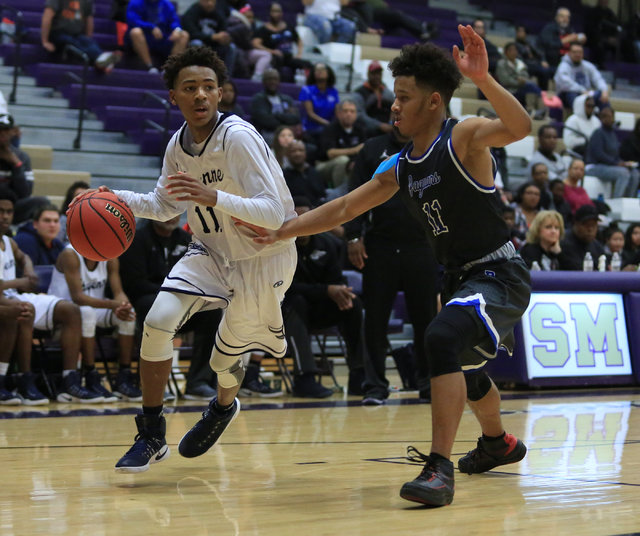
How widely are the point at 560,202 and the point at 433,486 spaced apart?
9.26m

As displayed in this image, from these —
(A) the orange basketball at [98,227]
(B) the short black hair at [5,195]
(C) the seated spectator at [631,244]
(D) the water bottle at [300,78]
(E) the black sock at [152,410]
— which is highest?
(A) the orange basketball at [98,227]

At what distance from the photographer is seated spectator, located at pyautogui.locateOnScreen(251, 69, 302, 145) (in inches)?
453

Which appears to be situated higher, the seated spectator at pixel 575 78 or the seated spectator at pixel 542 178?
the seated spectator at pixel 575 78

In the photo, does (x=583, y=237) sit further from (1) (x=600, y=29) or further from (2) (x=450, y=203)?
(1) (x=600, y=29)

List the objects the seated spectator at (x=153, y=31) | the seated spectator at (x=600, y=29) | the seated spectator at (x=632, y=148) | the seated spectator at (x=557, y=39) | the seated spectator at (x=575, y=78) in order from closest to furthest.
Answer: the seated spectator at (x=153, y=31) < the seated spectator at (x=632, y=148) < the seated spectator at (x=575, y=78) < the seated spectator at (x=557, y=39) < the seated spectator at (x=600, y=29)

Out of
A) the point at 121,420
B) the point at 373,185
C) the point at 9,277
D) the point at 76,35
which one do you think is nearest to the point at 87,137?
the point at 76,35

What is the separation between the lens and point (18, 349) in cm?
735

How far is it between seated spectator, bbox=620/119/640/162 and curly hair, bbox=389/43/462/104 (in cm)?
1150

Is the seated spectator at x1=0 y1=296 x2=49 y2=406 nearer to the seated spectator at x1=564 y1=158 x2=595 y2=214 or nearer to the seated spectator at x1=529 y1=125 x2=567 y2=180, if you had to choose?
the seated spectator at x1=564 y1=158 x2=595 y2=214

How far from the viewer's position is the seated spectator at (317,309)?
8.11m

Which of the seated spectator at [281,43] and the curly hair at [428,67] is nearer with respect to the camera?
the curly hair at [428,67]

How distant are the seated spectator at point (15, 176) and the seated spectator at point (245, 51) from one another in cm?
474

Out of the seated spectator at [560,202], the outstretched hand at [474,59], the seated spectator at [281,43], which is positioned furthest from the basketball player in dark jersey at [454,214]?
the seated spectator at [281,43]

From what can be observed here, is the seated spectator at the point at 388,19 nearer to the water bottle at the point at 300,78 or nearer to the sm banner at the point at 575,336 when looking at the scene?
the water bottle at the point at 300,78
